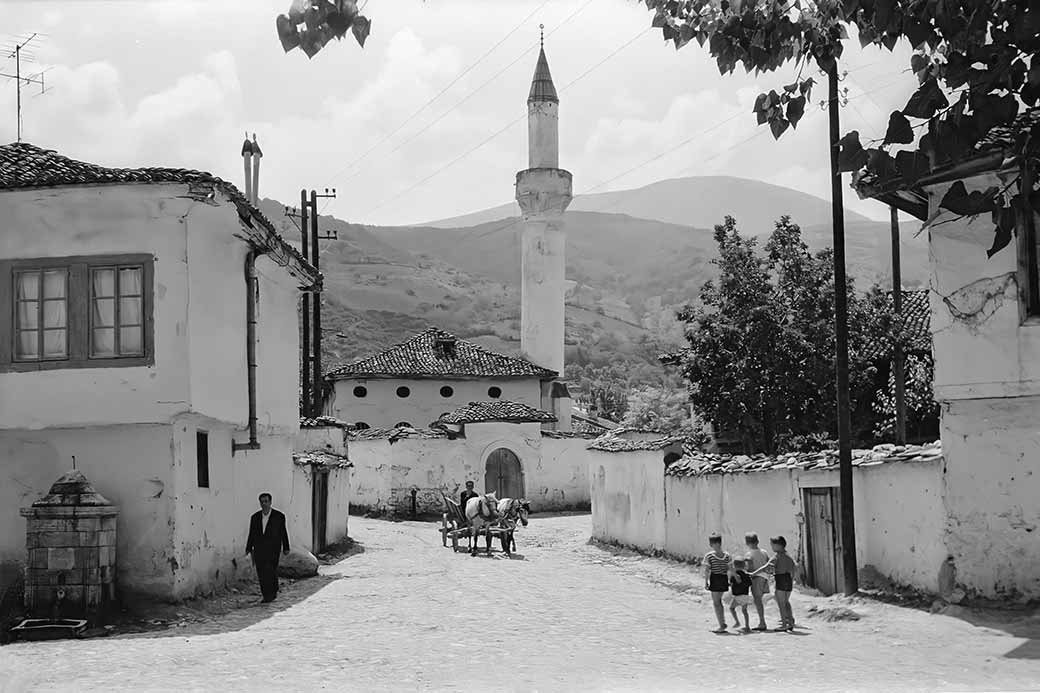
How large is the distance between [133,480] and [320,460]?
1045 cm

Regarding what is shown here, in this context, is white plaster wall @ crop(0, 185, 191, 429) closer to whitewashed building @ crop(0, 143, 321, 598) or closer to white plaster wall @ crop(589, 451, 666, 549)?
whitewashed building @ crop(0, 143, 321, 598)

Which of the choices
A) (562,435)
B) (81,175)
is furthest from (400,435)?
(81,175)

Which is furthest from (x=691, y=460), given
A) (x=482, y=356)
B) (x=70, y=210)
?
(x=482, y=356)

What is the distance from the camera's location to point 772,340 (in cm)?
2858

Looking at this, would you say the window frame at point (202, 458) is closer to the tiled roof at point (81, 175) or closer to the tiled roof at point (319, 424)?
the tiled roof at point (81, 175)

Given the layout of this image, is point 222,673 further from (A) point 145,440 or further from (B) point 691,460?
(B) point 691,460

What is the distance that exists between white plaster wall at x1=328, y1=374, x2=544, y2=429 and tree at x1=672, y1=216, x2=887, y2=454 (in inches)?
821

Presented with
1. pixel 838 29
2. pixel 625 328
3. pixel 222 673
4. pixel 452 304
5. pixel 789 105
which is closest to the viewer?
pixel 789 105

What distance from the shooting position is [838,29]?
7152 mm

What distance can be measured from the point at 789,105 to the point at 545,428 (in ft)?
118

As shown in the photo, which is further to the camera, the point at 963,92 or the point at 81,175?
the point at 81,175

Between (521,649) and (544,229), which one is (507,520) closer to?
(521,649)

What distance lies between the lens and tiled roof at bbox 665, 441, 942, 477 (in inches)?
604

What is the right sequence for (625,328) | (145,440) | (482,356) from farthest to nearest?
(625,328) → (482,356) → (145,440)
